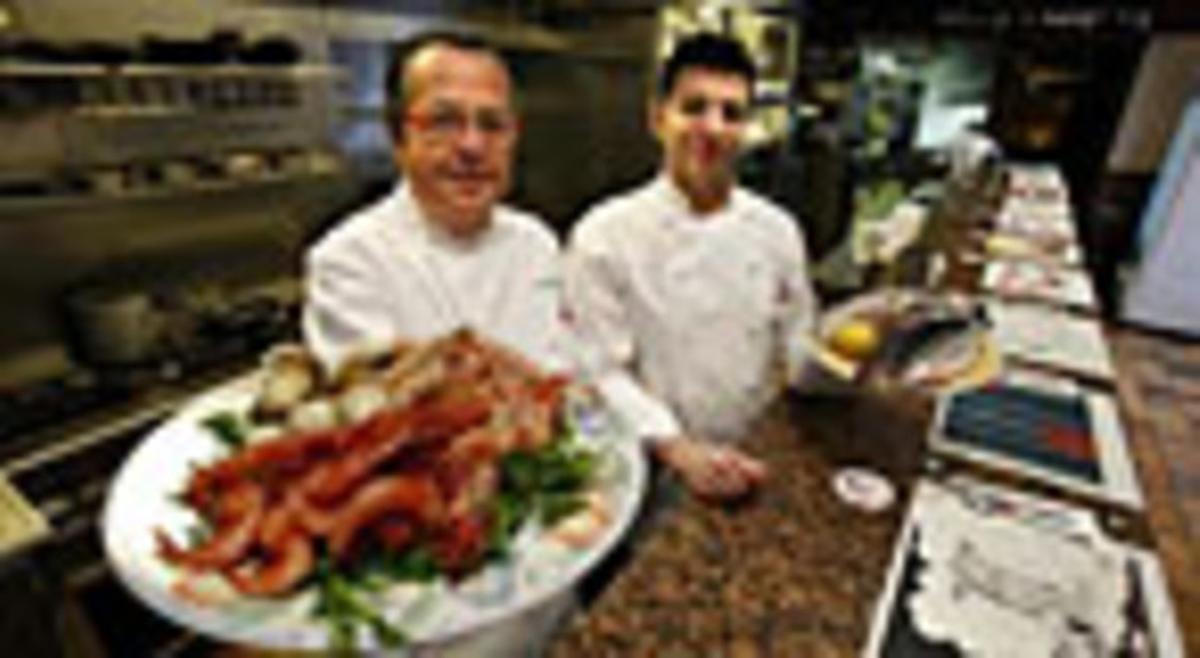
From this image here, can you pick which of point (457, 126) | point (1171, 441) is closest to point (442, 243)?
point (457, 126)

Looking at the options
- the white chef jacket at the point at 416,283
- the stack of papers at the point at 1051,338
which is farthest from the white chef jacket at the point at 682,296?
the stack of papers at the point at 1051,338

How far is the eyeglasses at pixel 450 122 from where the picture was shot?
1241 millimetres

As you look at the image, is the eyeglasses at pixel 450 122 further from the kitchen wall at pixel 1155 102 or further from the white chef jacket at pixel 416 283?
the kitchen wall at pixel 1155 102

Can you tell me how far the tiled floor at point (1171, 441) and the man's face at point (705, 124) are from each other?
5.69 feet

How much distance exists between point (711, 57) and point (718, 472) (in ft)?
3.29

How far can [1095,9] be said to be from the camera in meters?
6.32

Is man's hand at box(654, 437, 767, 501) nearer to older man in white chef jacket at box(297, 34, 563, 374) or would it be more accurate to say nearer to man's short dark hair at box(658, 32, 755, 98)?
older man in white chef jacket at box(297, 34, 563, 374)

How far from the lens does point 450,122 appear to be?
1.25 meters

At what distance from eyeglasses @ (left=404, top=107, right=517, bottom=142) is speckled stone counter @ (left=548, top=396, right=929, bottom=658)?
32.8 inches

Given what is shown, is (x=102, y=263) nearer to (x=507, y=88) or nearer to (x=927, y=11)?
(x=507, y=88)

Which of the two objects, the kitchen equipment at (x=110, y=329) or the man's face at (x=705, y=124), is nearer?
the man's face at (x=705, y=124)

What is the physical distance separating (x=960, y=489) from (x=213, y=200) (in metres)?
2.66

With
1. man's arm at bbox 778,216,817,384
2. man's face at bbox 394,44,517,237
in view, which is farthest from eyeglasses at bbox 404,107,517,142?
man's arm at bbox 778,216,817,384

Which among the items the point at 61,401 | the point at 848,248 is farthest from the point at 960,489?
the point at 848,248
